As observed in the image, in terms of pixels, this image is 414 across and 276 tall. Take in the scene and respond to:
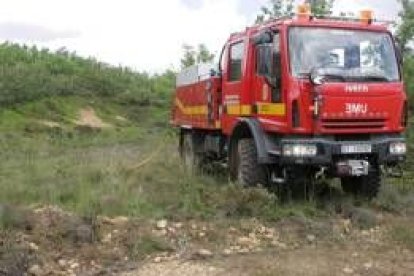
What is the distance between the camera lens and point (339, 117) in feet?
36.8

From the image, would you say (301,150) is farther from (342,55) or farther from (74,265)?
(74,265)

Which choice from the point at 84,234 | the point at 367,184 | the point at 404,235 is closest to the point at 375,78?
the point at 367,184

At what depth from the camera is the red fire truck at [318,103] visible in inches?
Result: 440

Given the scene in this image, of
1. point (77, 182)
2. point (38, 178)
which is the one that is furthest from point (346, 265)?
point (38, 178)

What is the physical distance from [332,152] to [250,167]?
4.51ft

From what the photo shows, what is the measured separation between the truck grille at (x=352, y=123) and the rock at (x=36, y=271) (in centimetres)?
454

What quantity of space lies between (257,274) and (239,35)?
6007 mm

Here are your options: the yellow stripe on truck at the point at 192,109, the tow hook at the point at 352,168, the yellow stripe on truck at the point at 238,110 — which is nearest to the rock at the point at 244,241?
the tow hook at the point at 352,168

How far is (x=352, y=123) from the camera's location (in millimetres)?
11336

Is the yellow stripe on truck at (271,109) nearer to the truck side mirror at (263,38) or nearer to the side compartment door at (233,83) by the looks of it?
the side compartment door at (233,83)

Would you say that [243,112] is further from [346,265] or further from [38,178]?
[346,265]

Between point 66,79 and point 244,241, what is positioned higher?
point 66,79

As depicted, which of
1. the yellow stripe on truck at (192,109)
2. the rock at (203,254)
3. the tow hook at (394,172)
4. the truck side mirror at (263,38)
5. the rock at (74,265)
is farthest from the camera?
the yellow stripe on truck at (192,109)

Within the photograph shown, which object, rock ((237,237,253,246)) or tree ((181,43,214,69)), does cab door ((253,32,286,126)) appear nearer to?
rock ((237,237,253,246))
